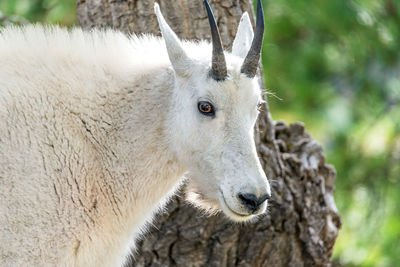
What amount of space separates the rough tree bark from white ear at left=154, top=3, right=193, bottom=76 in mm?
1297

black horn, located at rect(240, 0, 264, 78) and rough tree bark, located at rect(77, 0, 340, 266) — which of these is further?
rough tree bark, located at rect(77, 0, 340, 266)

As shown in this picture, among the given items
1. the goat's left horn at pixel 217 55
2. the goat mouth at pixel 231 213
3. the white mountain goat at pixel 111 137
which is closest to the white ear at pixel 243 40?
the white mountain goat at pixel 111 137

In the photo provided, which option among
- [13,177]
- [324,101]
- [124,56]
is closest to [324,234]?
[124,56]

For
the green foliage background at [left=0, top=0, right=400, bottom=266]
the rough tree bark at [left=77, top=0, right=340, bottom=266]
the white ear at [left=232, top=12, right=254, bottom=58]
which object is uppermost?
the white ear at [left=232, top=12, right=254, bottom=58]

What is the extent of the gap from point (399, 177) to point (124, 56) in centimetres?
831

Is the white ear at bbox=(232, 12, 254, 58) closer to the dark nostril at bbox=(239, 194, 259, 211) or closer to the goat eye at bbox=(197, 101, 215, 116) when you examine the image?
the goat eye at bbox=(197, 101, 215, 116)

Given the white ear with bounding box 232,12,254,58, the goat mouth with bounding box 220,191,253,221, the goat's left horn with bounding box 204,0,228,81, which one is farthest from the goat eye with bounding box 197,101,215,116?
the white ear with bounding box 232,12,254,58

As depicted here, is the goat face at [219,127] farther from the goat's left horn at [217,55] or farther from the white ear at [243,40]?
the white ear at [243,40]

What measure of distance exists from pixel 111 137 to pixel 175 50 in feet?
3.04

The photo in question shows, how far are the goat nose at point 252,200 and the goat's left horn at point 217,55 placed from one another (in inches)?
38.8

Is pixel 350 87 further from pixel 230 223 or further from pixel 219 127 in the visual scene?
pixel 219 127

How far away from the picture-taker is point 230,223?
7.08 metres

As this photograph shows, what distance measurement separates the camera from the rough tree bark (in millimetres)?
7012

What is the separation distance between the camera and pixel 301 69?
13.4 metres
